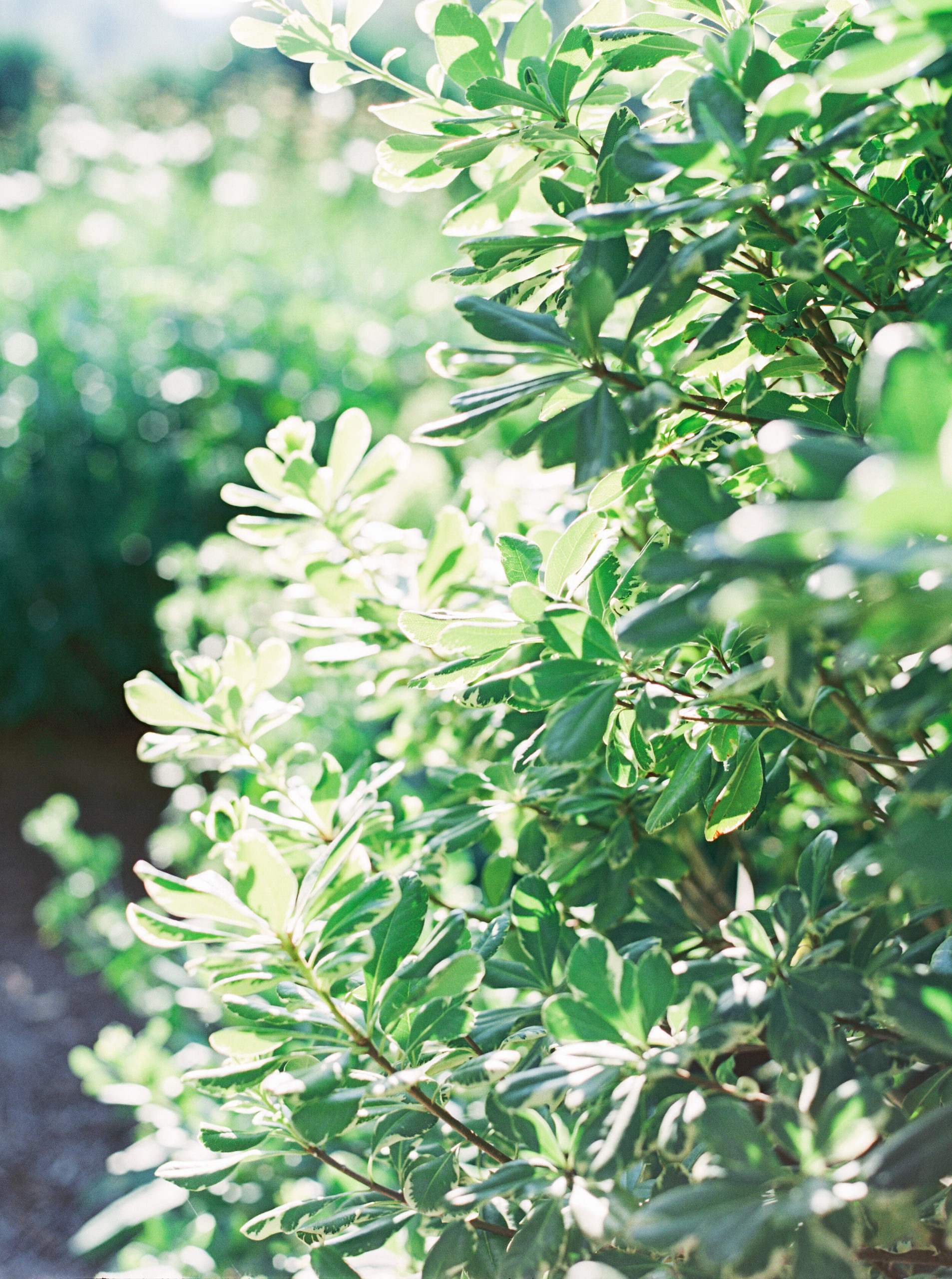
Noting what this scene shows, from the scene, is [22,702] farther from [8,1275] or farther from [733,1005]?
[733,1005]

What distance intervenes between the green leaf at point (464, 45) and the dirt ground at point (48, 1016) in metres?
2.19

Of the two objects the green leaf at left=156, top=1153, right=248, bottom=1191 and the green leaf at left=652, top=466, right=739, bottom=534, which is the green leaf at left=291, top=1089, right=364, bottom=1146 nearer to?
the green leaf at left=156, top=1153, right=248, bottom=1191

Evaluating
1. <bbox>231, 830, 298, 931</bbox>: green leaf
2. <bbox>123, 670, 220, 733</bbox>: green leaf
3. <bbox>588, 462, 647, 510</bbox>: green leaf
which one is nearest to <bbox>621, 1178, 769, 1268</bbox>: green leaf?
<bbox>231, 830, 298, 931</bbox>: green leaf

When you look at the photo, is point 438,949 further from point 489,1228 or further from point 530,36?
point 530,36

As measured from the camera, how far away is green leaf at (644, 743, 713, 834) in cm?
53

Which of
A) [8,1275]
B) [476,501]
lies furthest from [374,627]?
[8,1275]

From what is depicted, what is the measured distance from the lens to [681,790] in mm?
537

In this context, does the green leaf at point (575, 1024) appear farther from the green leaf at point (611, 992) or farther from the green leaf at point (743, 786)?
the green leaf at point (743, 786)

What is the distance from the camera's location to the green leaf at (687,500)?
40cm

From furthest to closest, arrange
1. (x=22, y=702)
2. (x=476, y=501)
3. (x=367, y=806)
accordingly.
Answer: (x=22, y=702), (x=476, y=501), (x=367, y=806)

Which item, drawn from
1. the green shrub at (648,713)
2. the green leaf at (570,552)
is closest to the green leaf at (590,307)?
the green shrub at (648,713)

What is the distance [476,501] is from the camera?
859mm

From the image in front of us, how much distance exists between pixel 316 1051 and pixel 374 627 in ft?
1.14

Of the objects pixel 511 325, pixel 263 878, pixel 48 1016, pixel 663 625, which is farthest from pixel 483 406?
pixel 48 1016
